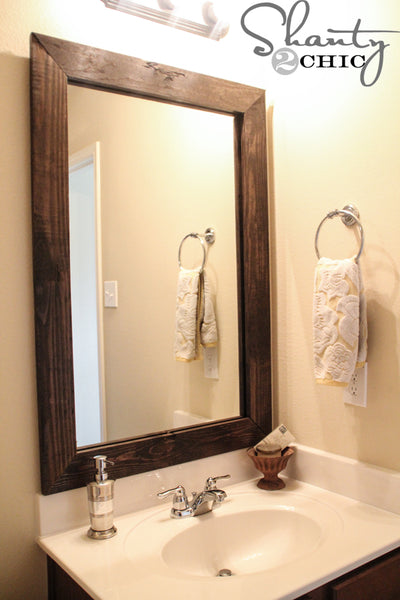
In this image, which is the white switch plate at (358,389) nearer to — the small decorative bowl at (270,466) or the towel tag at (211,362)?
the small decorative bowl at (270,466)

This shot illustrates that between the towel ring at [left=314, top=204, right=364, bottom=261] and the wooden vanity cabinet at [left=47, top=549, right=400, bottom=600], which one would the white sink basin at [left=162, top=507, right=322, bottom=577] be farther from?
the towel ring at [left=314, top=204, right=364, bottom=261]

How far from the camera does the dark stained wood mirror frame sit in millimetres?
1087

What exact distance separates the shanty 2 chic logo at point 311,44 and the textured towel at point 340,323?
1.43 ft

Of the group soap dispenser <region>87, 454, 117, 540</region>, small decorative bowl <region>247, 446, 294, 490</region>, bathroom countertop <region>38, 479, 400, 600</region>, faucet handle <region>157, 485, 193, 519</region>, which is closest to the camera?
bathroom countertop <region>38, 479, 400, 600</region>

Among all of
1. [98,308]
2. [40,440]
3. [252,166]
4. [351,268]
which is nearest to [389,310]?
[351,268]

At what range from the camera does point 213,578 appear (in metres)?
0.92

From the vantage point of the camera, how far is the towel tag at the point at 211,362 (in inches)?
53.8

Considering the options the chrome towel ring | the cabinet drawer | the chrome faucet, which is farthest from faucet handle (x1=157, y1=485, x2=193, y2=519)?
the chrome towel ring

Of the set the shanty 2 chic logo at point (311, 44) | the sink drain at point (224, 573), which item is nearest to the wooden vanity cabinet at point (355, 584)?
the sink drain at point (224, 573)

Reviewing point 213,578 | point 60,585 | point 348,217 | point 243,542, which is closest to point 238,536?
point 243,542

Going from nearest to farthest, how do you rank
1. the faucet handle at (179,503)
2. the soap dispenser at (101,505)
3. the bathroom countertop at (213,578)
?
1. the bathroom countertop at (213,578)
2. the soap dispenser at (101,505)
3. the faucet handle at (179,503)

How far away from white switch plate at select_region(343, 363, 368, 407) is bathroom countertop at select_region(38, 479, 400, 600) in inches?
9.3

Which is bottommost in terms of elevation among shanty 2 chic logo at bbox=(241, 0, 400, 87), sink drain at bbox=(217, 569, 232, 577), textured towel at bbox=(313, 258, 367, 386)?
sink drain at bbox=(217, 569, 232, 577)

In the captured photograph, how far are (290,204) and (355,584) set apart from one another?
2.93 feet
